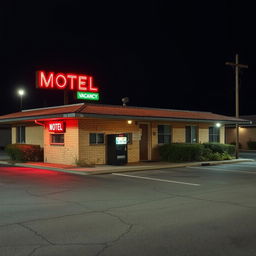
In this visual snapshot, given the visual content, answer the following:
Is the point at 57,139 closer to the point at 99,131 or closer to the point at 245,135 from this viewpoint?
the point at 99,131

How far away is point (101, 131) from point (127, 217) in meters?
13.1

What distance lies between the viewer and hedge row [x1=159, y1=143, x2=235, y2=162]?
74.6 feet

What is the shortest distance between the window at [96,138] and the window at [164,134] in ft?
15.4

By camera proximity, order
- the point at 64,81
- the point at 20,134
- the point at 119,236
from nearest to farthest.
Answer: the point at 119,236 < the point at 64,81 < the point at 20,134

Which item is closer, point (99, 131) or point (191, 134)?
point (99, 131)

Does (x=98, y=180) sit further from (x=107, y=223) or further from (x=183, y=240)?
(x=183, y=240)

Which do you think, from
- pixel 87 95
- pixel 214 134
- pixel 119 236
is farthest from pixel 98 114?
pixel 119 236

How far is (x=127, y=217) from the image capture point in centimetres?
828

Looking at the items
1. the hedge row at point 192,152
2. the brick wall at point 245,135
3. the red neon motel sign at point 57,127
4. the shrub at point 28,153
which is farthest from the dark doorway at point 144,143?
the brick wall at point 245,135

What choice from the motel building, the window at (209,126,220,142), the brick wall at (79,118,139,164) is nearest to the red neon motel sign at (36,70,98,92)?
the motel building

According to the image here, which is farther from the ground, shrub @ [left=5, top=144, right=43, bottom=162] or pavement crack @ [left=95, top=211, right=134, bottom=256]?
shrub @ [left=5, top=144, right=43, bottom=162]

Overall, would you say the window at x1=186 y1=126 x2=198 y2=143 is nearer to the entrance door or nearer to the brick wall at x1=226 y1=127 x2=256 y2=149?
the entrance door

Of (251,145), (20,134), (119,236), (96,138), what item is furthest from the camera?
(251,145)

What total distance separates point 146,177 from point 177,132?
965 centimetres
